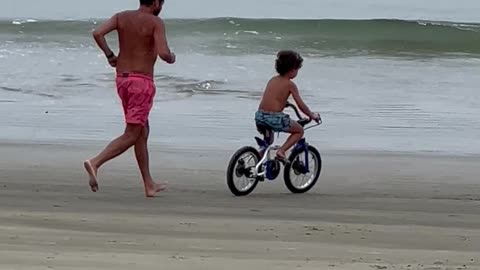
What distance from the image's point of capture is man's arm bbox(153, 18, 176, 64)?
731 cm

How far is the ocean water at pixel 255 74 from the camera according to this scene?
39.7ft

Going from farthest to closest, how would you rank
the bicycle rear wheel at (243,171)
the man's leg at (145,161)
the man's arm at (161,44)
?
the bicycle rear wheel at (243,171) → the man's leg at (145,161) → the man's arm at (161,44)

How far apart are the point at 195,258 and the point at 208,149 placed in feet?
17.9

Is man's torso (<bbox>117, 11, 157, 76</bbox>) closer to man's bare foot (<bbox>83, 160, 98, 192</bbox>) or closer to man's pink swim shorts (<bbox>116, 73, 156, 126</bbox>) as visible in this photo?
man's pink swim shorts (<bbox>116, 73, 156, 126</bbox>)

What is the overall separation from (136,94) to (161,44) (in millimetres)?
367

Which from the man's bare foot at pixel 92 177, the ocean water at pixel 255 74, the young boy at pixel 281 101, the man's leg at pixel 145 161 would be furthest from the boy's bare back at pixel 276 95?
the ocean water at pixel 255 74

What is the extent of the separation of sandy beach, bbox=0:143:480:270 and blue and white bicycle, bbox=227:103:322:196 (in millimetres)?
129

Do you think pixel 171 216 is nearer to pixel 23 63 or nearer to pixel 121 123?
pixel 121 123

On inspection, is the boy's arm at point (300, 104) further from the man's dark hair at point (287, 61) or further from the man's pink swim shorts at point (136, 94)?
the man's pink swim shorts at point (136, 94)

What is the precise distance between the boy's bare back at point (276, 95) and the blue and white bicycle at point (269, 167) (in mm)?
115

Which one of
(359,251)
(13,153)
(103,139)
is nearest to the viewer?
(359,251)

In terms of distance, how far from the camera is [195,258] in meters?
5.30

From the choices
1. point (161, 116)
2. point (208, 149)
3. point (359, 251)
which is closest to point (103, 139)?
point (208, 149)

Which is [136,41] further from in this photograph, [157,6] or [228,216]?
[228,216]
